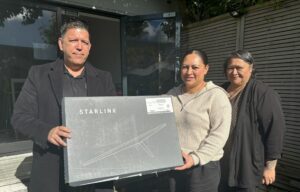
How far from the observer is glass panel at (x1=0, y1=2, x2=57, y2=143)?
14.0 feet

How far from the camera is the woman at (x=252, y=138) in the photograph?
7.00ft

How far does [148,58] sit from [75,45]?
3.74m

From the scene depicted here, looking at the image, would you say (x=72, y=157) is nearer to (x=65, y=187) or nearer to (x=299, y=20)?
(x=65, y=187)

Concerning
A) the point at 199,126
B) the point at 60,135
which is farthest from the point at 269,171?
the point at 60,135

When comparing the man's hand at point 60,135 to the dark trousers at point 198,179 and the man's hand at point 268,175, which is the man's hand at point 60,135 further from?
the man's hand at point 268,175

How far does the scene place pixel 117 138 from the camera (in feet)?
5.33

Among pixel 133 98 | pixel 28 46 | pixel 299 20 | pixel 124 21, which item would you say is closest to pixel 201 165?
pixel 133 98

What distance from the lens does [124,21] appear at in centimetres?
546

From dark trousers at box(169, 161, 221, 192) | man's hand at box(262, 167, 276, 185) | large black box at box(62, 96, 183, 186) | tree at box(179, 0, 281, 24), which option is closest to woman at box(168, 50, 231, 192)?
dark trousers at box(169, 161, 221, 192)

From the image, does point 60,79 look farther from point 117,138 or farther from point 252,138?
point 252,138

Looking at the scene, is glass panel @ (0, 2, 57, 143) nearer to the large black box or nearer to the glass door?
the glass door

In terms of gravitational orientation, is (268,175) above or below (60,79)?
below

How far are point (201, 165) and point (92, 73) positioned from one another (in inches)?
36.1

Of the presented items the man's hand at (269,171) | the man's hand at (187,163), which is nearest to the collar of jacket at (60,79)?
the man's hand at (187,163)
